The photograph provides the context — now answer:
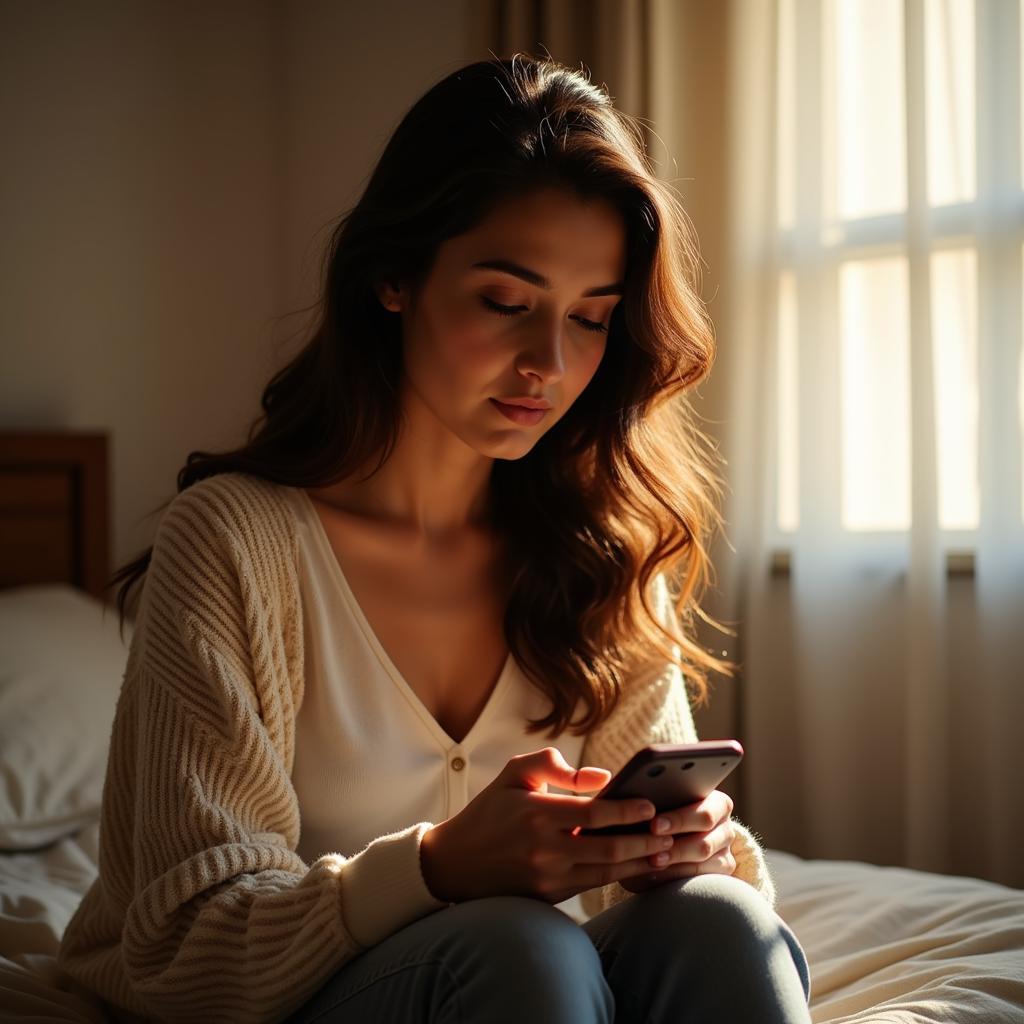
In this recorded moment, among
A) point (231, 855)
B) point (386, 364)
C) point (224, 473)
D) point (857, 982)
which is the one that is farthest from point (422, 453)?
point (857, 982)

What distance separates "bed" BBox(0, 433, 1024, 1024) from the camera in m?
1.25

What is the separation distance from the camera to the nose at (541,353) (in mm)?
1316

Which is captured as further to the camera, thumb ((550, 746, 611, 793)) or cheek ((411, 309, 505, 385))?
cheek ((411, 309, 505, 385))

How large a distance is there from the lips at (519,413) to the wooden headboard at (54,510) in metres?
1.65

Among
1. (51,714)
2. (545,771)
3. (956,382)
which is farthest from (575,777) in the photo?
(956,382)

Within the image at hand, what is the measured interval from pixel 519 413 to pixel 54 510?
173cm

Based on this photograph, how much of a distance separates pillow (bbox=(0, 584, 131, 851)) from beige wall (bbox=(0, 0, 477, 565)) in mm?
684

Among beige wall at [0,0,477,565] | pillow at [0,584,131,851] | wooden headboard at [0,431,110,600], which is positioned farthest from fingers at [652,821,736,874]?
beige wall at [0,0,477,565]

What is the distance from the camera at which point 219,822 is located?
3.62 feet

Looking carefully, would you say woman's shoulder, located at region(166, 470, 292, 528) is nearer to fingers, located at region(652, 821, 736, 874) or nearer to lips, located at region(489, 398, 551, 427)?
lips, located at region(489, 398, 551, 427)

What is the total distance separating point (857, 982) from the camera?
133cm

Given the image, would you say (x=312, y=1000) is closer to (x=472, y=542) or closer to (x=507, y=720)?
(x=507, y=720)

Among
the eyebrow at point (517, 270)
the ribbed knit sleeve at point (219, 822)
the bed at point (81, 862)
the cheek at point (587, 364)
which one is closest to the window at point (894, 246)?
the bed at point (81, 862)

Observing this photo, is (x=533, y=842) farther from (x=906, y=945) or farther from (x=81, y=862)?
(x=81, y=862)
